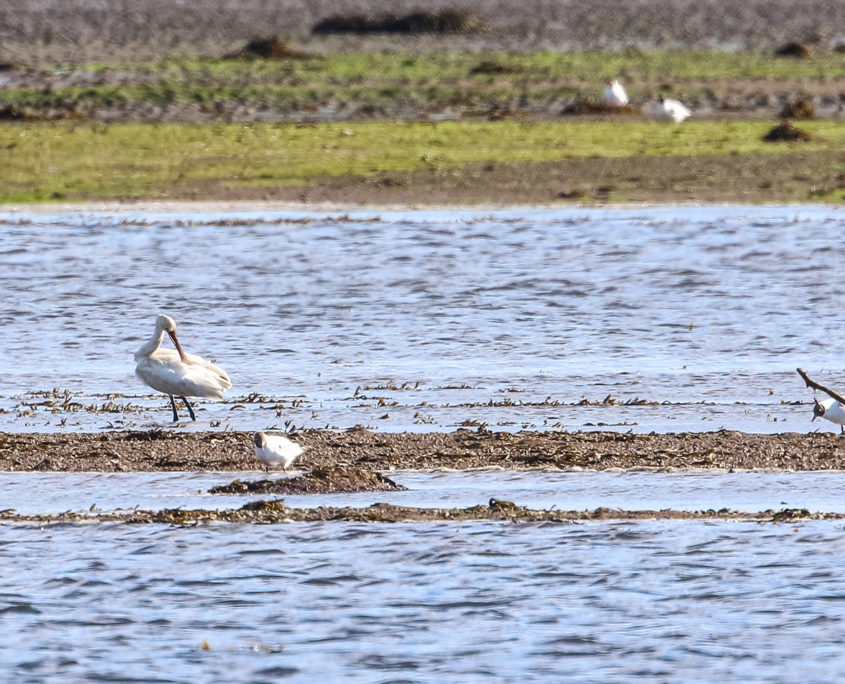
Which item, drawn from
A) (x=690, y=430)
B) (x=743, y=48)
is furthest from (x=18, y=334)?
(x=743, y=48)

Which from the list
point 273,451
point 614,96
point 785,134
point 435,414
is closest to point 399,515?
point 273,451

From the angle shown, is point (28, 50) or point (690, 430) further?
point (28, 50)

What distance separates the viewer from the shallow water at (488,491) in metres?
10.1

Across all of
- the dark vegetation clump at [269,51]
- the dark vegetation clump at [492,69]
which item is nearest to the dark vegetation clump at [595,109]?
the dark vegetation clump at [492,69]

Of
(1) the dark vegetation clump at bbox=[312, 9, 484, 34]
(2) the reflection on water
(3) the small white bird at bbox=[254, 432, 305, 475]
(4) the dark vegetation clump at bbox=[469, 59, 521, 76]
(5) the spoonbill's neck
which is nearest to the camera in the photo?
(2) the reflection on water

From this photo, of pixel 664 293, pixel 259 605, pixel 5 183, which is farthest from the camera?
pixel 5 183

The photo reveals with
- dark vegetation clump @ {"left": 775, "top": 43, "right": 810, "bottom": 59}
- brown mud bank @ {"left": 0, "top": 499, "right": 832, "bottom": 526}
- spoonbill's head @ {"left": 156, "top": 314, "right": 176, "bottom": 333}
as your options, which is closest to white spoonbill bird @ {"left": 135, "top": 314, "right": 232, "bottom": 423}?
spoonbill's head @ {"left": 156, "top": 314, "right": 176, "bottom": 333}

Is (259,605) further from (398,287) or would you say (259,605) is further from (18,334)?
(398,287)

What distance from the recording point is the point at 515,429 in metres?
12.1

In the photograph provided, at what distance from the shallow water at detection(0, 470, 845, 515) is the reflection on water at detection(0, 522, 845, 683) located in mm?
491

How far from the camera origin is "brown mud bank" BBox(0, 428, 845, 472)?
432 inches

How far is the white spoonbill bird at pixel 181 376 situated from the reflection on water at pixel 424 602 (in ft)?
9.69

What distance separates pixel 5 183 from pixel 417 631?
18796mm

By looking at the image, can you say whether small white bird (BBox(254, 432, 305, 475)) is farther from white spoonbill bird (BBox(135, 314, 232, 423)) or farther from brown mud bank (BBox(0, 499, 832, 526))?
white spoonbill bird (BBox(135, 314, 232, 423))
